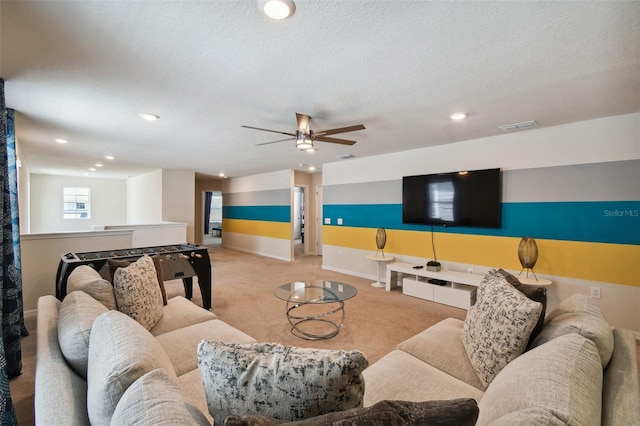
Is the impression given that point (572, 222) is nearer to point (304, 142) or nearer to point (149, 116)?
point (304, 142)

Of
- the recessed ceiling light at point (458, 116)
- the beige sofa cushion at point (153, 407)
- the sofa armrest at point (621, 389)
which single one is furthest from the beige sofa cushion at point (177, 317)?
the recessed ceiling light at point (458, 116)

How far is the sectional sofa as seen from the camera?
2.74ft

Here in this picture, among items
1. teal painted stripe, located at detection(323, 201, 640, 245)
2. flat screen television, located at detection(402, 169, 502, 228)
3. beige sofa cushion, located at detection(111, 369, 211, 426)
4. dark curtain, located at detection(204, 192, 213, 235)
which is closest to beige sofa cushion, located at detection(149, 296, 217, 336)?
beige sofa cushion, located at detection(111, 369, 211, 426)

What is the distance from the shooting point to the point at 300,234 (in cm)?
1139

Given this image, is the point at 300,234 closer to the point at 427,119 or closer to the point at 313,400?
the point at 427,119

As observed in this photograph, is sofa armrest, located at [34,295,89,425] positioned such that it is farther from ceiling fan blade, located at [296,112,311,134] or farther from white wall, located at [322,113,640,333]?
white wall, located at [322,113,640,333]

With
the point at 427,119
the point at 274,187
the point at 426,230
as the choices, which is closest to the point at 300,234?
the point at 274,187

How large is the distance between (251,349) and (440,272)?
4.01 meters

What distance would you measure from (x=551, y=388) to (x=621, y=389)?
16.8 inches

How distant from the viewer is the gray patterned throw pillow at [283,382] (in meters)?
0.84

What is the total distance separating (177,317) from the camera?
2.33m

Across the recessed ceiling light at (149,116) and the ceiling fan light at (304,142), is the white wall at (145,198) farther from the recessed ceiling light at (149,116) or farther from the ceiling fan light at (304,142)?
the ceiling fan light at (304,142)

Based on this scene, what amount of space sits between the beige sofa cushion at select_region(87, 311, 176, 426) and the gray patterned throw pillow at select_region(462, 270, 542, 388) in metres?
1.57

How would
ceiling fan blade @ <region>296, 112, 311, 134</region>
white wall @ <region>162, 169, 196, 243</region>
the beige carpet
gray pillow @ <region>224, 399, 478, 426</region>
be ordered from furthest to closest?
1. white wall @ <region>162, 169, 196, 243</region>
2. ceiling fan blade @ <region>296, 112, 311, 134</region>
3. the beige carpet
4. gray pillow @ <region>224, 399, 478, 426</region>
